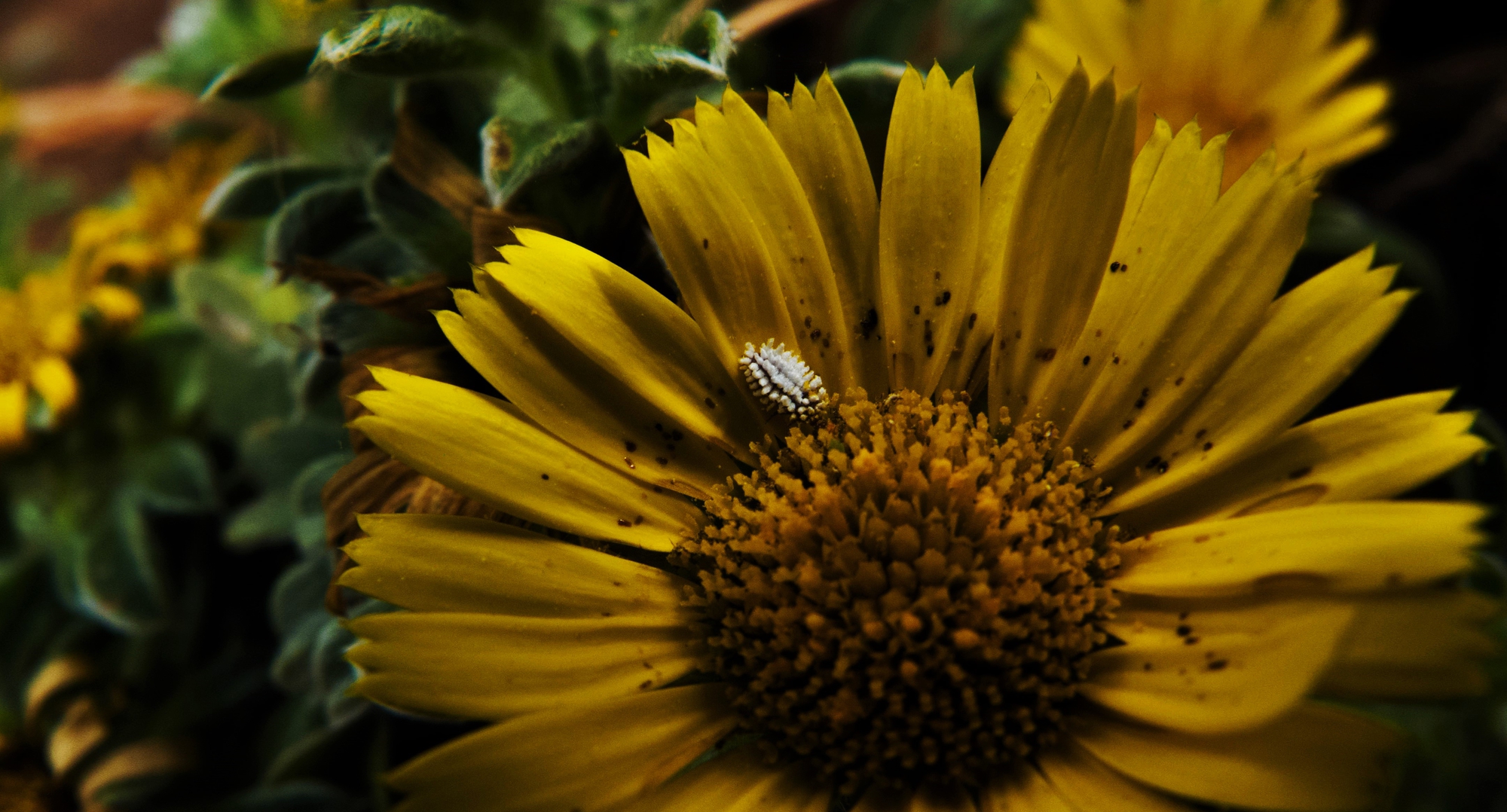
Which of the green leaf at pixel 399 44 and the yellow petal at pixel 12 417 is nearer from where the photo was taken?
the green leaf at pixel 399 44

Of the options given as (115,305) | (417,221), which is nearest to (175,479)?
(115,305)

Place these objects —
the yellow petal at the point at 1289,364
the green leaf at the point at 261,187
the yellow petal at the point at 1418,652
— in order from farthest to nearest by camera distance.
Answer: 1. the green leaf at the point at 261,187
2. the yellow petal at the point at 1289,364
3. the yellow petal at the point at 1418,652

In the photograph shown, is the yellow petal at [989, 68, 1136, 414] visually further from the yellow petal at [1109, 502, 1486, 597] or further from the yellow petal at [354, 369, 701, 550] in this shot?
the yellow petal at [354, 369, 701, 550]

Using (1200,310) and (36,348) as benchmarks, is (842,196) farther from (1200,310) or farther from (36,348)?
(36,348)

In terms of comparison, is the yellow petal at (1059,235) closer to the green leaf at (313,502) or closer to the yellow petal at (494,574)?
the yellow petal at (494,574)

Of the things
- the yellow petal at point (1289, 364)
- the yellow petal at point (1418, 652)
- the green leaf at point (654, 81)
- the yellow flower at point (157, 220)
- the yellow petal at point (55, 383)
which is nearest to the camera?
the yellow petal at point (1418, 652)

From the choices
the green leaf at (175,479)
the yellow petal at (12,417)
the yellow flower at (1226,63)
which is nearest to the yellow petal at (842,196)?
the yellow flower at (1226,63)

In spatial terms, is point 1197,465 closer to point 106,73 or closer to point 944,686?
point 944,686
